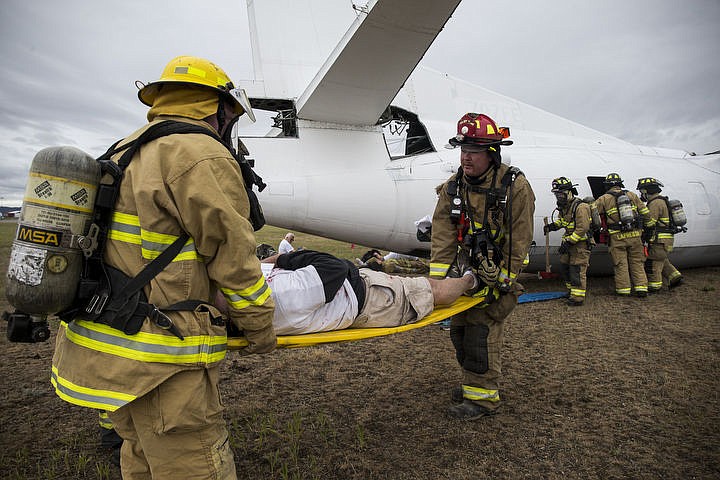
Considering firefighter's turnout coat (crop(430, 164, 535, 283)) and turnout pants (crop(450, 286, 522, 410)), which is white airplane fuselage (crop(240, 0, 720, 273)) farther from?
turnout pants (crop(450, 286, 522, 410))

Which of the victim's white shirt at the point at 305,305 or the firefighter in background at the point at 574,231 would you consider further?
the firefighter in background at the point at 574,231

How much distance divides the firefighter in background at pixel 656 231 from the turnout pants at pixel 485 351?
245 inches

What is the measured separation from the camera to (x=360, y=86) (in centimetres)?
530

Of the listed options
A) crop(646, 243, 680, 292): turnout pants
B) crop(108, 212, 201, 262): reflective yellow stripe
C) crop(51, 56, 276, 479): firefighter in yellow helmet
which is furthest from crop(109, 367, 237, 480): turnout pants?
crop(646, 243, 680, 292): turnout pants

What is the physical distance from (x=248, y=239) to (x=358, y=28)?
324 centimetres

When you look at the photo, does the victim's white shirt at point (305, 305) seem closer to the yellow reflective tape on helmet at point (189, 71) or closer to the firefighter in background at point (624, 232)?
the yellow reflective tape on helmet at point (189, 71)

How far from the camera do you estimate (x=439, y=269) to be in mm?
3818

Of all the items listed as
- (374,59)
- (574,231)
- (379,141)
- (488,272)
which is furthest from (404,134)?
(488,272)

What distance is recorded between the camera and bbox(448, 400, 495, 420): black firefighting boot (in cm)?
360

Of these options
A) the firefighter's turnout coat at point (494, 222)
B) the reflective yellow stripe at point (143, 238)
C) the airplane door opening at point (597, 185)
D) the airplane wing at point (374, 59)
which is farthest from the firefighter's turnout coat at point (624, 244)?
the reflective yellow stripe at point (143, 238)

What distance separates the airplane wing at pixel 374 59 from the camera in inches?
161

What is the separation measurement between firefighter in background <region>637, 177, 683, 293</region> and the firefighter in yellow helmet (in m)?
8.73

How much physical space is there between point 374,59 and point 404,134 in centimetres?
276

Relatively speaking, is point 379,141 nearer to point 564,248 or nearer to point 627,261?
point 564,248
